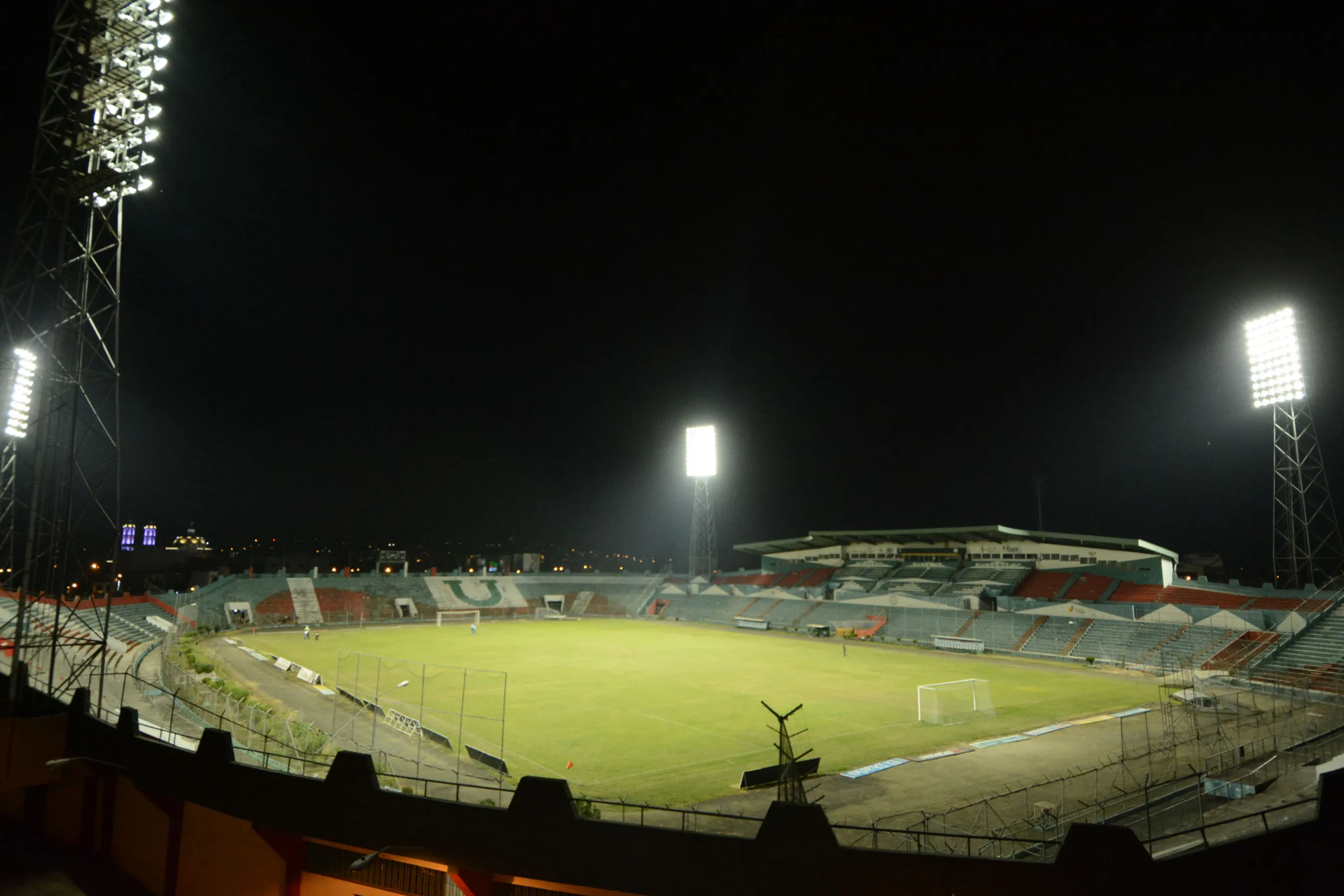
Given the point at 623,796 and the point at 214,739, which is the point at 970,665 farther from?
the point at 214,739

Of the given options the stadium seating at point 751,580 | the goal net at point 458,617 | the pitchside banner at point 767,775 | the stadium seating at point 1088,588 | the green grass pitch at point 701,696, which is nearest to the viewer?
the pitchside banner at point 767,775

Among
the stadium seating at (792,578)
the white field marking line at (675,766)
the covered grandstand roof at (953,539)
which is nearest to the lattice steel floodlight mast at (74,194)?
the white field marking line at (675,766)

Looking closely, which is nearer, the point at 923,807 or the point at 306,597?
the point at 923,807

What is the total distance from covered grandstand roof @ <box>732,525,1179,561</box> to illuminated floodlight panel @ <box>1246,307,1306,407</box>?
14234 millimetres

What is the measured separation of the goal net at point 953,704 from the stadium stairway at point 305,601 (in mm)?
53045

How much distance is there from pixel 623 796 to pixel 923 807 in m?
7.21

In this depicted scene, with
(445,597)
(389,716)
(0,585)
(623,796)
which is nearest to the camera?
(623,796)

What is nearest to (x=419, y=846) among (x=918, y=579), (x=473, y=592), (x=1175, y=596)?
(x=1175, y=596)

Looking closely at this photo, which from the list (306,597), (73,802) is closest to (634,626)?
(306,597)

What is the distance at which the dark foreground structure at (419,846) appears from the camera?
24.9 feet

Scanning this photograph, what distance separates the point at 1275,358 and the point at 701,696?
35.4 metres

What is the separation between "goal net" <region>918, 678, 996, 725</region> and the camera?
84.3 ft

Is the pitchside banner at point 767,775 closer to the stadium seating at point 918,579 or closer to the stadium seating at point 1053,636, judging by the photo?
the stadium seating at point 1053,636

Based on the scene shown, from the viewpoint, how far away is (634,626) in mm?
67125
